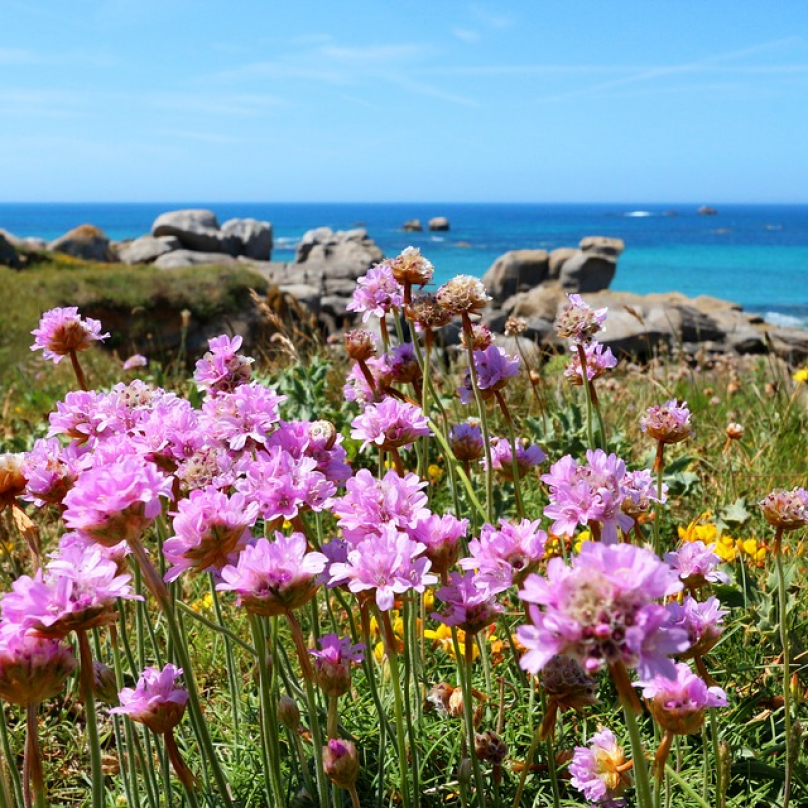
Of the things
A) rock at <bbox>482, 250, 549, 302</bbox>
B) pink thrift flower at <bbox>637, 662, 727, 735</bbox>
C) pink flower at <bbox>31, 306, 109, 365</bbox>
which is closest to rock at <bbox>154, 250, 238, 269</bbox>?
rock at <bbox>482, 250, 549, 302</bbox>

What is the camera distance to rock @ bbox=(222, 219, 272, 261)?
88.8ft

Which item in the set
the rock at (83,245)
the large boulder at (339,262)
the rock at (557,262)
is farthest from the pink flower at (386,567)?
the rock at (83,245)

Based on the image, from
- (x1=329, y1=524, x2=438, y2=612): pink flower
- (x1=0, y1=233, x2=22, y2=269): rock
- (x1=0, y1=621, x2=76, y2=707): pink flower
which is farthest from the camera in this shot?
(x1=0, y1=233, x2=22, y2=269): rock

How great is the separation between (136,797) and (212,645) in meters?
0.96

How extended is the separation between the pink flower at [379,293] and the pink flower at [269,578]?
0.94 m

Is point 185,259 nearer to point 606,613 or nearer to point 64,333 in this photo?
point 64,333

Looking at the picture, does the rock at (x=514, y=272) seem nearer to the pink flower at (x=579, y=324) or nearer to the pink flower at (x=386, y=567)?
the pink flower at (x=579, y=324)

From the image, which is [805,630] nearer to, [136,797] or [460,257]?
[136,797]

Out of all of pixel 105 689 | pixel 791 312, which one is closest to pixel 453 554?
pixel 105 689

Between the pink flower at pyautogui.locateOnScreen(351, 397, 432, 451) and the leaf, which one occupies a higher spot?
the pink flower at pyautogui.locateOnScreen(351, 397, 432, 451)

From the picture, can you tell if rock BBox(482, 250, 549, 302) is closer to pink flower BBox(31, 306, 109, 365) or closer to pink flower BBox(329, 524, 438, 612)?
pink flower BBox(31, 306, 109, 365)

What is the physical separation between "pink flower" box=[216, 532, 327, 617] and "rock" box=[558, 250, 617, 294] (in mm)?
23930

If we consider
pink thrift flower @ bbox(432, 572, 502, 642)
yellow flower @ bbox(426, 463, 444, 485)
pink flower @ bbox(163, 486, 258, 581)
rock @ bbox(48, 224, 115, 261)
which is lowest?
yellow flower @ bbox(426, 463, 444, 485)

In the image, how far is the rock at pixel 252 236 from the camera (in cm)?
2706
